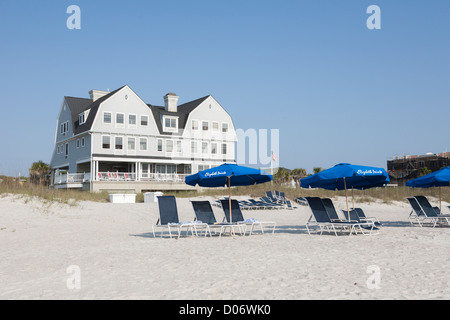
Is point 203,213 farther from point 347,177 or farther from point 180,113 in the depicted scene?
point 180,113

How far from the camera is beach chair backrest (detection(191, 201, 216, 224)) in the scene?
12.6 metres

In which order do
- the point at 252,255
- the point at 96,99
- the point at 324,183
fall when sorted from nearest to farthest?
the point at 252,255 → the point at 324,183 → the point at 96,99

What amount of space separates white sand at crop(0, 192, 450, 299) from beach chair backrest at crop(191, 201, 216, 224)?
3.05 ft

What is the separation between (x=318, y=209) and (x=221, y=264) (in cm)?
596

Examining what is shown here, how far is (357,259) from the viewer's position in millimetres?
7992

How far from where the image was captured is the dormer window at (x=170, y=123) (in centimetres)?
4122

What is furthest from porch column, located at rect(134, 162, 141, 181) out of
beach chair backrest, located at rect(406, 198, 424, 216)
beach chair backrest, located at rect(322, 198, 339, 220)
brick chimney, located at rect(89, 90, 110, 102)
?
beach chair backrest, located at rect(406, 198, 424, 216)

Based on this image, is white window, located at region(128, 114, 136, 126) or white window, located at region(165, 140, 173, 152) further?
white window, located at region(165, 140, 173, 152)

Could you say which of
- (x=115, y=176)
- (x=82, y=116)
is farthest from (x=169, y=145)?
(x=82, y=116)

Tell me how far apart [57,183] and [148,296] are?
1464 inches

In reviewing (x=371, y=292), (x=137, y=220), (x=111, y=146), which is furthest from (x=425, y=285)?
(x=111, y=146)

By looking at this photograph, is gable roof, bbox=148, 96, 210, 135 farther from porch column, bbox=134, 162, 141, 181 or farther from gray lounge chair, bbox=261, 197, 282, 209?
gray lounge chair, bbox=261, 197, 282, 209

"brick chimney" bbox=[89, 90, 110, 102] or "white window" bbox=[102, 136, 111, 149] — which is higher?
"brick chimney" bbox=[89, 90, 110, 102]
